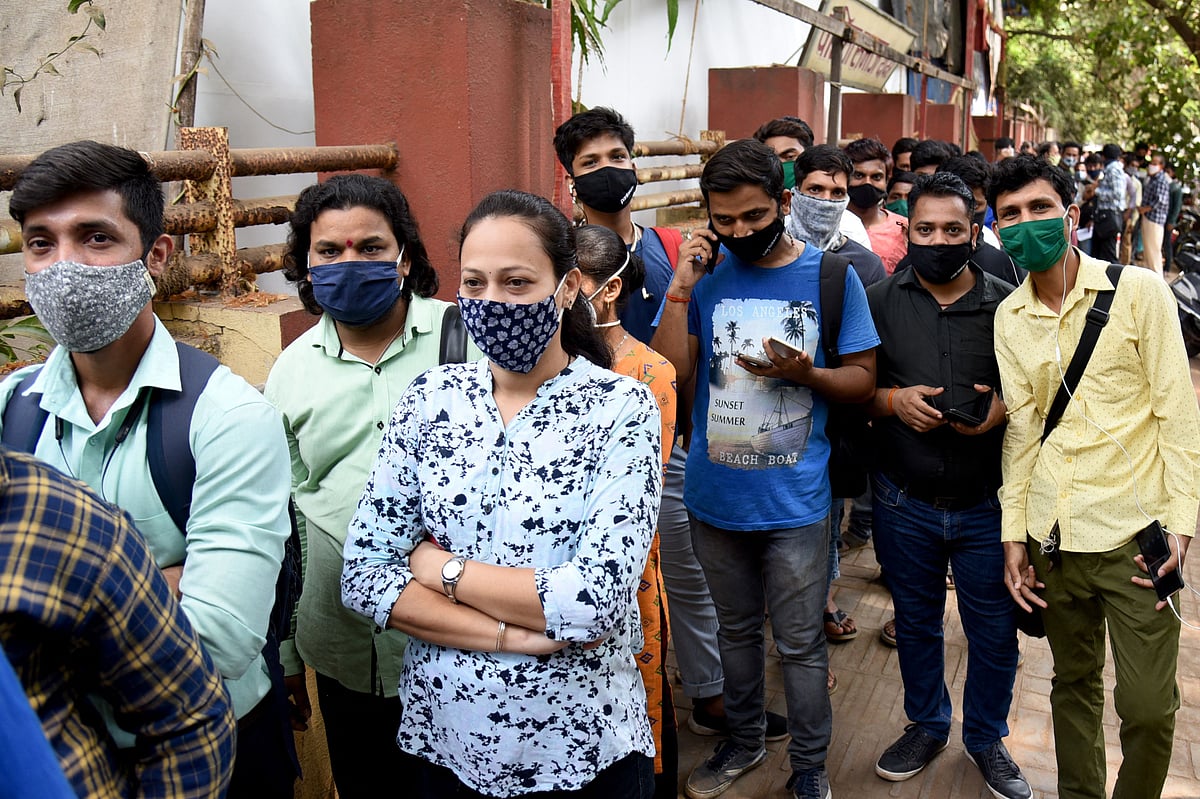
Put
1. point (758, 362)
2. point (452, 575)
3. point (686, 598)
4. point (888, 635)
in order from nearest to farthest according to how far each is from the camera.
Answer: point (452, 575) < point (758, 362) < point (686, 598) < point (888, 635)

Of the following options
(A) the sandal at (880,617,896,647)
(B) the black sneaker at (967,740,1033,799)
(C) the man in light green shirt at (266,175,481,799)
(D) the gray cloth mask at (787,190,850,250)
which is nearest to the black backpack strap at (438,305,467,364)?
(C) the man in light green shirt at (266,175,481,799)

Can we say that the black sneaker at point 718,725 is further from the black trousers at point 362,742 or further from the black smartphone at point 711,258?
the black smartphone at point 711,258

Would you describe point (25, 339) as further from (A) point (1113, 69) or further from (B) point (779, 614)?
(A) point (1113, 69)

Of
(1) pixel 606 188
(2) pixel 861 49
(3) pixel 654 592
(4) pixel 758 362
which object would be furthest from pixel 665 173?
(2) pixel 861 49

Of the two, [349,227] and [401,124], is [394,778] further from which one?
[401,124]

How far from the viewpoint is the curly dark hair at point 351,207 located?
2.51 metres

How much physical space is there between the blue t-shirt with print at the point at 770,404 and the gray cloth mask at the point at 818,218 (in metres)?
1.07

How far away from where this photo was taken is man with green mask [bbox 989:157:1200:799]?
2.82 m

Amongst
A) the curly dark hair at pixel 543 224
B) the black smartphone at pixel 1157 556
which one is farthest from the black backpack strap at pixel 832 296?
the curly dark hair at pixel 543 224

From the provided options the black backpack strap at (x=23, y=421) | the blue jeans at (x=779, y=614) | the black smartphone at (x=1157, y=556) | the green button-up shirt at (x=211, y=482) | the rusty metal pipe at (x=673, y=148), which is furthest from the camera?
the rusty metal pipe at (x=673, y=148)

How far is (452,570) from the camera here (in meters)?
1.91

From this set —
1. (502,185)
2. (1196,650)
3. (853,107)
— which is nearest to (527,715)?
(502,185)

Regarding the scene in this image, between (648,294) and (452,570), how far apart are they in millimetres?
1716

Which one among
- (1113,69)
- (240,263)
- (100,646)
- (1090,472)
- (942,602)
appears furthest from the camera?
(1113,69)
